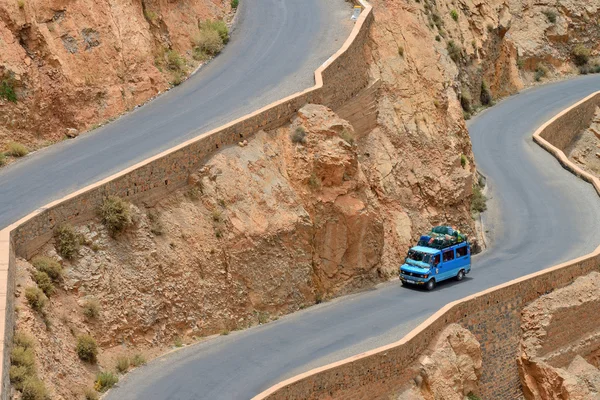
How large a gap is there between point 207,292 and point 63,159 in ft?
18.3

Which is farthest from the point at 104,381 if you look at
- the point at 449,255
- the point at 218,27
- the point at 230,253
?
the point at 218,27

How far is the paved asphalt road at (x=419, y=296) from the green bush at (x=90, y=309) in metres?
1.66

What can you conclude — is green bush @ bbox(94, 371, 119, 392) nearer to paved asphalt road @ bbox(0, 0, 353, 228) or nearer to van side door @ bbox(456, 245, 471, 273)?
paved asphalt road @ bbox(0, 0, 353, 228)

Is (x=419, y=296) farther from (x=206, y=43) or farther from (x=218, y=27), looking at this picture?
(x=218, y=27)

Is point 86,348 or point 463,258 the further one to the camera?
point 463,258

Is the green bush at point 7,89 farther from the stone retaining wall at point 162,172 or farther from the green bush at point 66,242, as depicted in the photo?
the green bush at point 66,242

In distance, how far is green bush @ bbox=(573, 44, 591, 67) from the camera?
202ft

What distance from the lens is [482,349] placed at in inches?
1212

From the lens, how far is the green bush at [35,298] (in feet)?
75.2

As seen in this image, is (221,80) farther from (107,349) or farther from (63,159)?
(107,349)

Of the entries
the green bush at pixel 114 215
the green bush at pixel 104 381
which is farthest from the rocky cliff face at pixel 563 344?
the green bush at pixel 104 381

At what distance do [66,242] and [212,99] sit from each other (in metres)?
9.70

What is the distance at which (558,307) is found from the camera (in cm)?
3272

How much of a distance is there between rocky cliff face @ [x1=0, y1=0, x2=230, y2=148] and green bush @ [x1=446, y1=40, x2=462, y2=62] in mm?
14220
